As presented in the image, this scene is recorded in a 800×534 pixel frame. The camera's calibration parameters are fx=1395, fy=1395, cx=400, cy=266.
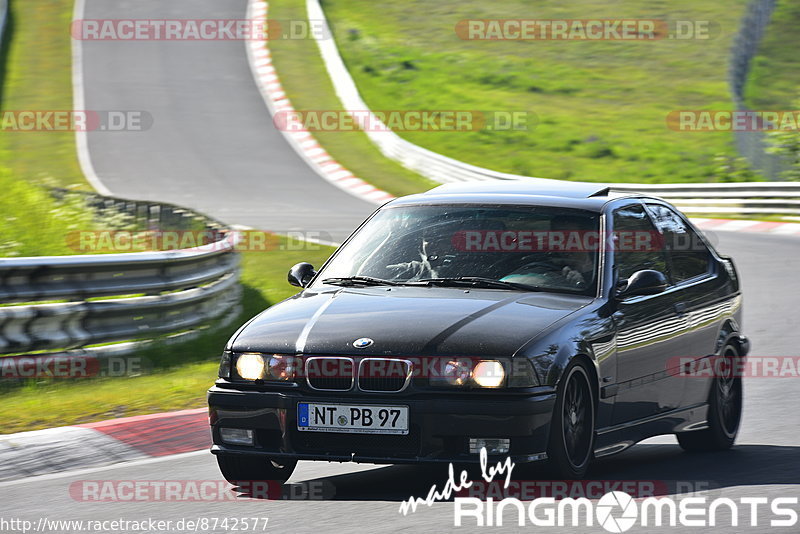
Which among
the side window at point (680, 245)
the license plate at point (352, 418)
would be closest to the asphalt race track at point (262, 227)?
the license plate at point (352, 418)

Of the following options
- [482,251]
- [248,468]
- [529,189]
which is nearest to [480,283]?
[482,251]

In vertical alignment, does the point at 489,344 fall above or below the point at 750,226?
above

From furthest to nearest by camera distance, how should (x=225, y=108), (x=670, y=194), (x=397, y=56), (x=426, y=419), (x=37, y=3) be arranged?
(x=37, y=3) → (x=397, y=56) → (x=225, y=108) → (x=670, y=194) → (x=426, y=419)

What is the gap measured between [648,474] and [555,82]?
35.9 metres

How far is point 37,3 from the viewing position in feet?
152

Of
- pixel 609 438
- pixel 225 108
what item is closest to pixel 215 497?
pixel 609 438

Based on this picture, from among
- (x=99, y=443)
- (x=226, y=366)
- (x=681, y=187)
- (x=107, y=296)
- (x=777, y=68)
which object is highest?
(x=777, y=68)

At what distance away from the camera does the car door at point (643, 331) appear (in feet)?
22.8

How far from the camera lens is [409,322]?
6266 mm

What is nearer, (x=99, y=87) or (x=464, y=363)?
(x=464, y=363)

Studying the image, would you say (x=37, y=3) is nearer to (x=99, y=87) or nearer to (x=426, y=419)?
(x=99, y=87)

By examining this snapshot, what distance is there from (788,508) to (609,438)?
986 mm

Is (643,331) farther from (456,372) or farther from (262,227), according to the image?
(262,227)

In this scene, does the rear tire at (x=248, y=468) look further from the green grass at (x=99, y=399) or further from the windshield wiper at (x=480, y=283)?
the green grass at (x=99, y=399)
